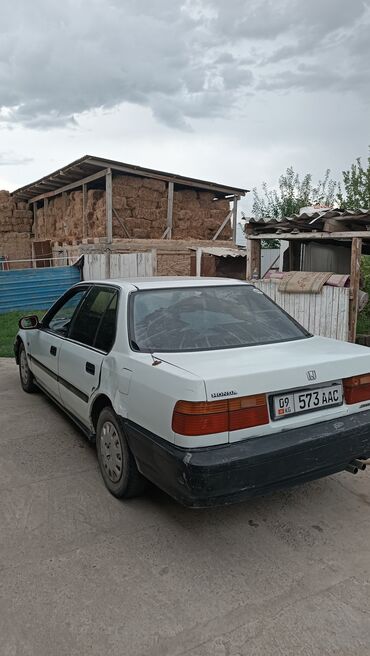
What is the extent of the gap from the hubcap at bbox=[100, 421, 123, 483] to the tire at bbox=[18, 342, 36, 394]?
247 centimetres

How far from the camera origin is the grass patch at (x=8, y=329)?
822 cm

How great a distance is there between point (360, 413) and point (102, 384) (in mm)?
1670

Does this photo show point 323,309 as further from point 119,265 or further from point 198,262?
point 119,265

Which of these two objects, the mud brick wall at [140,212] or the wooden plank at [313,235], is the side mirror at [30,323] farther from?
the mud brick wall at [140,212]

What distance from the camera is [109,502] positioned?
124 inches

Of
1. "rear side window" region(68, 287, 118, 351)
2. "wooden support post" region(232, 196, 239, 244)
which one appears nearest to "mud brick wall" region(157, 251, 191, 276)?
"wooden support post" region(232, 196, 239, 244)

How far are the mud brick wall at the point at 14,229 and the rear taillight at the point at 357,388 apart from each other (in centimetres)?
1761

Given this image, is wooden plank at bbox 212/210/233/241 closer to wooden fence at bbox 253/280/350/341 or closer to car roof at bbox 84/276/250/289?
wooden fence at bbox 253/280/350/341

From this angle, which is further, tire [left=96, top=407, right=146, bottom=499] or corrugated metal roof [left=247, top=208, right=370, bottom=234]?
corrugated metal roof [left=247, top=208, right=370, bottom=234]

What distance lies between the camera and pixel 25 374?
5.64 metres

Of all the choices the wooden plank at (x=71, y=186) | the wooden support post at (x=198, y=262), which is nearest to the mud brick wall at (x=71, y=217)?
the wooden plank at (x=71, y=186)

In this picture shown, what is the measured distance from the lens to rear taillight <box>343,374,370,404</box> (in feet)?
9.36

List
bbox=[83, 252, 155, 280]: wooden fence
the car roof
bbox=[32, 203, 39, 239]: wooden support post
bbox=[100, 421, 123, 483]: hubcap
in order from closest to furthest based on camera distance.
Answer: bbox=[100, 421, 123, 483]: hubcap
the car roof
bbox=[83, 252, 155, 280]: wooden fence
bbox=[32, 203, 39, 239]: wooden support post

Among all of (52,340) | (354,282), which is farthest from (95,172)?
(52,340)
